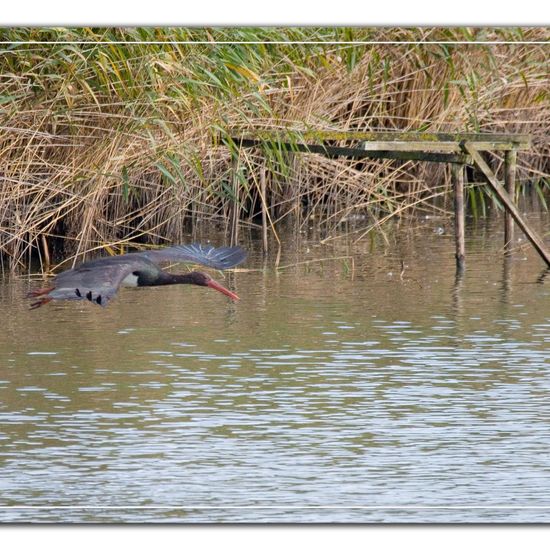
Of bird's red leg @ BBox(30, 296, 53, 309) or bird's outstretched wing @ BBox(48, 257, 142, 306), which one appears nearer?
bird's outstretched wing @ BBox(48, 257, 142, 306)

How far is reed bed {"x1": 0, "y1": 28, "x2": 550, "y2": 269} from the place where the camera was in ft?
16.9

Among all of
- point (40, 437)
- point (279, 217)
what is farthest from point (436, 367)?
point (40, 437)

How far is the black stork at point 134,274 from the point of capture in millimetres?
4402

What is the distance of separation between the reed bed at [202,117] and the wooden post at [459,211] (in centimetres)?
13

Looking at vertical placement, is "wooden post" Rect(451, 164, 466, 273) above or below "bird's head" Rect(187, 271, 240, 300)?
above

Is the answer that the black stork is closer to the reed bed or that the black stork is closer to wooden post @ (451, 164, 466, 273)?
the reed bed

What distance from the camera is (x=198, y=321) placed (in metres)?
5.20

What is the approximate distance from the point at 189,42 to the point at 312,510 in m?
1.66

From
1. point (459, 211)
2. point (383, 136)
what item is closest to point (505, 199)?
point (459, 211)

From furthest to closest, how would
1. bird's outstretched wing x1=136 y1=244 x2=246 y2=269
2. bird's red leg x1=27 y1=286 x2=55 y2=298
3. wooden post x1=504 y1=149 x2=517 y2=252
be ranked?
wooden post x1=504 y1=149 x2=517 y2=252 < bird's outstretched wing x1=136 y1=244 x2=246 y2=269 < bird's red leg x1=27 y1=286 x2=55 y2=298

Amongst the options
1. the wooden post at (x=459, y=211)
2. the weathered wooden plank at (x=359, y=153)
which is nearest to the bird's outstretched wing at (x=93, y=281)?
the weathered wooden plank at (x=359, y=153)

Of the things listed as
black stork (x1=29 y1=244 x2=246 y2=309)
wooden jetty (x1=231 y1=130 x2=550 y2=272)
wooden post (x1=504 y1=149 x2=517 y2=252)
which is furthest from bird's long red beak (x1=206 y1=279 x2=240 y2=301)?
wooden post (x1=504 y1=149 x2=517 y2=252)
